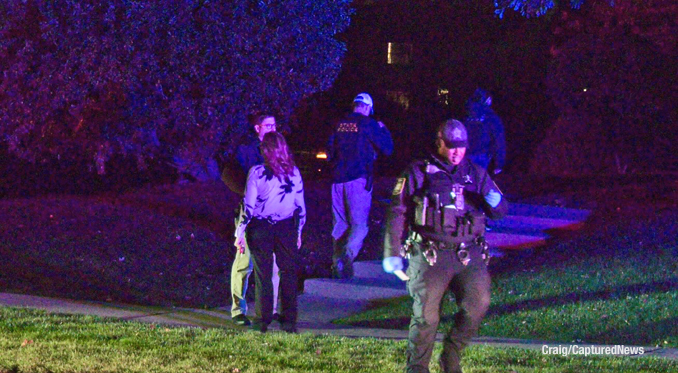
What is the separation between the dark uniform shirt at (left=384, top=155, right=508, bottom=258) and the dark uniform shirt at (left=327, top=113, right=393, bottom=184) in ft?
12.5

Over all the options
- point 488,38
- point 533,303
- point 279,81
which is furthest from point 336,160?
point 488,38

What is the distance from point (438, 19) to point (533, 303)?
64.5ft

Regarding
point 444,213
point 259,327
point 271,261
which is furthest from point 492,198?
point 259,327

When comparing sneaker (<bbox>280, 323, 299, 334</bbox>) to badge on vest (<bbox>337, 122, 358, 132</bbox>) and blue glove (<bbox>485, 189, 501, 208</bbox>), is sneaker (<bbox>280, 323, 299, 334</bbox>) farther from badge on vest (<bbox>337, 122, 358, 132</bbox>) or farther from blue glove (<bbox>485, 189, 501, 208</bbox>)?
blue glove (<bbox>485, 189, 501, 208</bbox>)

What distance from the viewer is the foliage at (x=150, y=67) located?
1420 centimetres

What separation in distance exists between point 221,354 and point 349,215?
3.23 meters

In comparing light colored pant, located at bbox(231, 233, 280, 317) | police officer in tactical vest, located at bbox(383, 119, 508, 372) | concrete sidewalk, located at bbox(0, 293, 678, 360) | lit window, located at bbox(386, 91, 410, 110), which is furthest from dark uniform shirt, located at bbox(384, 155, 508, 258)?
lit window, located at bbox(386, 91, 410, 110)

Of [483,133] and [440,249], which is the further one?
[483,133]

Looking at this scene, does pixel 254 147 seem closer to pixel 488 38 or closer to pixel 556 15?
pixel 556 15

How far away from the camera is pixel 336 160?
10078 millimetres

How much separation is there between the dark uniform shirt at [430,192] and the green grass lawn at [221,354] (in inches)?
44.8

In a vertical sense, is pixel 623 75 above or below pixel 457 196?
above

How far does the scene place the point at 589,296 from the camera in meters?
9.16

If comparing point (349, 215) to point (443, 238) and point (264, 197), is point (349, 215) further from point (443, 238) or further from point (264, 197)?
point (443, 238)
